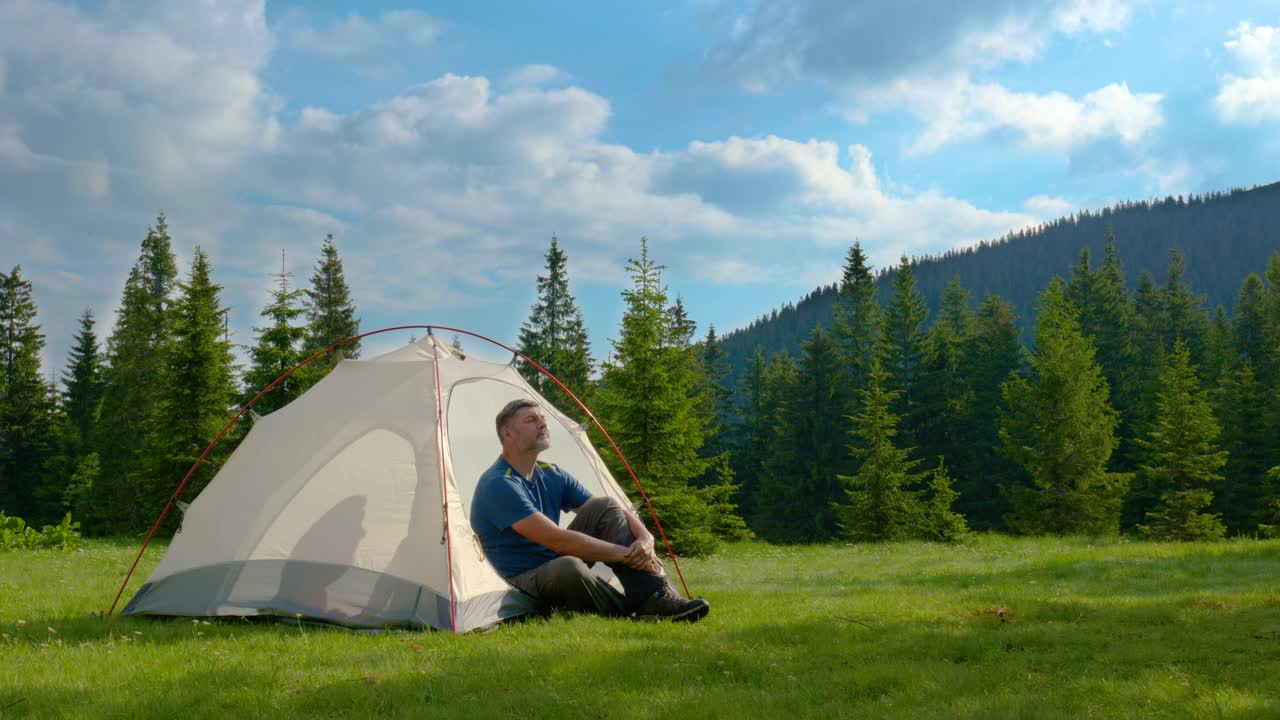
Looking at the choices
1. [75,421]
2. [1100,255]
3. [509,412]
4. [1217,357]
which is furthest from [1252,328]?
[1100,255]

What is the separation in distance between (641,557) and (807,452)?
4181 centimetres

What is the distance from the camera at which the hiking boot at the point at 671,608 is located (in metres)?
6.70

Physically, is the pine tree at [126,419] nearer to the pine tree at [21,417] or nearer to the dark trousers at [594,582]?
the pine tree at [21,417]

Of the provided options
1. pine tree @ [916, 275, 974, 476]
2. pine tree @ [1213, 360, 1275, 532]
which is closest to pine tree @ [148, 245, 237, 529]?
pine tree @ [916, 275, 974, 476]

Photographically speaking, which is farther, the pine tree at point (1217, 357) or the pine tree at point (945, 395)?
the pine tree at point (945, 395)

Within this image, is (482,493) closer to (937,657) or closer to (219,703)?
(219,703)

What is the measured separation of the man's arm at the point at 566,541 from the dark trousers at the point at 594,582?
11 cm

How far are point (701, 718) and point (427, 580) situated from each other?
10.1 ft

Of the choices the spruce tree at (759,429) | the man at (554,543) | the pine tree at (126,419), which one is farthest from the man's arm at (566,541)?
the spruce tree at (759,429)

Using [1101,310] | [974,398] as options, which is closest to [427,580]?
[974,398]

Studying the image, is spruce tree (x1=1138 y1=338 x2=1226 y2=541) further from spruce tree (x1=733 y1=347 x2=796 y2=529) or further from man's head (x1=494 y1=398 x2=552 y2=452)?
man's head (x1=494 y1=398 x2=552 y2=452)

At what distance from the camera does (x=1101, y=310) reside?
48.9m

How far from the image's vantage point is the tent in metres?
6.61

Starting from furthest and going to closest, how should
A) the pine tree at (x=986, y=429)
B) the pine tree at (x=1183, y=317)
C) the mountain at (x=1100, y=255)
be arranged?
1. the mountain at (x=1100, y=255)
2. the pine tree at (x=1183, y=317)
3. the pine tree at (x=986, y=429)
